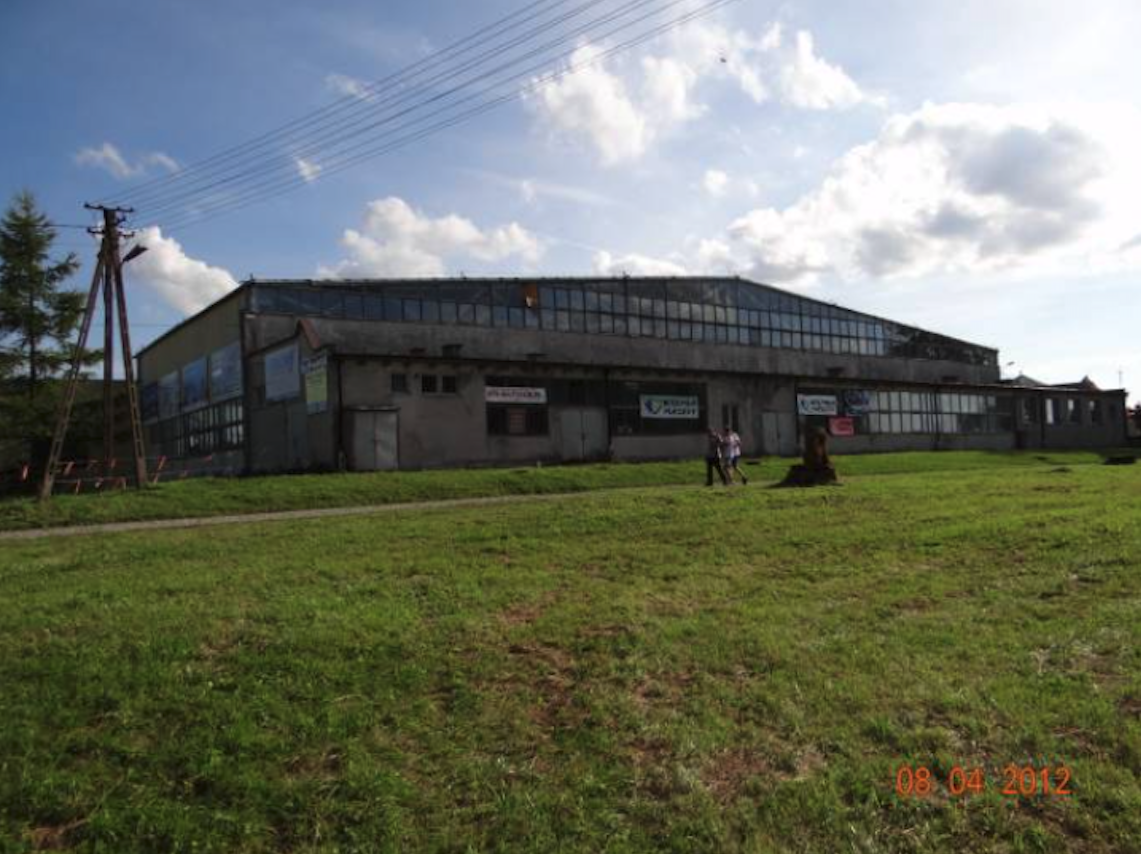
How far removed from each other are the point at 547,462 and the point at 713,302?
65.7 feet

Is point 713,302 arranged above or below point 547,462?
above

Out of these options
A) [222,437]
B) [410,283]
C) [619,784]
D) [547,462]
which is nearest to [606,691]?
[619,784]

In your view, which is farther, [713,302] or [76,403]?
[713,302]

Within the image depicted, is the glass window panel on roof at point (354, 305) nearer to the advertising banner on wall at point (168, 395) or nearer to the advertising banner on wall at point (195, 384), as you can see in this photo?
the advertising banner on wall at point (195, 384)

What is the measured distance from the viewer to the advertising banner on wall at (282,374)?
31047 mm

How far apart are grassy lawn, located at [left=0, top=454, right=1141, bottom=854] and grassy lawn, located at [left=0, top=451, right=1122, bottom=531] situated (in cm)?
955

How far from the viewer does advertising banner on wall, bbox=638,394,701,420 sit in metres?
35.9

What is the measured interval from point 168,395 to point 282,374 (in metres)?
17.0

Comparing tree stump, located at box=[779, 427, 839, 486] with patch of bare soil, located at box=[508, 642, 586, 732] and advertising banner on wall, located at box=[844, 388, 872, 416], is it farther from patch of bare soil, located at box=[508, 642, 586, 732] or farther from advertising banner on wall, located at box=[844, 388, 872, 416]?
advertising banner on wall, located at box=[844, 388, 872, 416]

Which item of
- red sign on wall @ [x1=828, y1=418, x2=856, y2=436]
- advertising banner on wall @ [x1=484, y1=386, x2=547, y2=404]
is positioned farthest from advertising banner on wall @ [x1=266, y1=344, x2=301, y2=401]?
red sign on wall @ [x1=828, y1=418, x2=856, y2=436]

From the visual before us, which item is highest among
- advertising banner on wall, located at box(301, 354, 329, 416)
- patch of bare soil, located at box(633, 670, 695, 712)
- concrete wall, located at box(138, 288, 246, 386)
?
concrete wall, located at box(138, 288, 246, 386)

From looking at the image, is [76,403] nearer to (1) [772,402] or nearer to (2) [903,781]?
(1) [772,402]

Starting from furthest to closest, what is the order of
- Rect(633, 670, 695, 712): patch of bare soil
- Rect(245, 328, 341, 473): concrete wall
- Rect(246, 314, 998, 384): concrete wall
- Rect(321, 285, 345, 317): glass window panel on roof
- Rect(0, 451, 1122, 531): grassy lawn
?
Rect(321, 285, 345, 317): glass window panel on roof → Rect(246, 314, 998, 384): concrete wall → Rect(245, 328, 341, 473): concrete wall → Rect(0, 451, 1122, 531): grassy lawn → Rect(633, 670, 695, 712): patch of bare soil

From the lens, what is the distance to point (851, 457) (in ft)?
120
